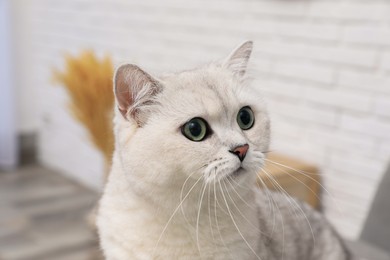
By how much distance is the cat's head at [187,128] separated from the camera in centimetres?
86

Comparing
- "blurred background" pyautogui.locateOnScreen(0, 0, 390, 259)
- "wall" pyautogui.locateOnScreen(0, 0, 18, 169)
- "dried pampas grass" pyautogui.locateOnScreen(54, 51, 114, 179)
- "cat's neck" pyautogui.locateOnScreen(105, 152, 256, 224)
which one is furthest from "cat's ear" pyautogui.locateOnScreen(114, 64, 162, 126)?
"wall" pyautogui.locateOnScreen(0, 0, 18, 169)

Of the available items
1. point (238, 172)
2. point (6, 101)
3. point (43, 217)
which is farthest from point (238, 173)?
point (6, 101)

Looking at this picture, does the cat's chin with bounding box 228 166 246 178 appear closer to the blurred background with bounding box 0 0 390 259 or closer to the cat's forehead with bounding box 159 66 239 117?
the cat's forehead with bounding box 159 66 239 117

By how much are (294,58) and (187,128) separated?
1232 millimetres

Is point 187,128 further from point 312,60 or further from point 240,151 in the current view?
point 312,60

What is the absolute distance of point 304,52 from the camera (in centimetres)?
198

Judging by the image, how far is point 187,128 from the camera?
890 millimetres

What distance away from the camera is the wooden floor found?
2.41 metres

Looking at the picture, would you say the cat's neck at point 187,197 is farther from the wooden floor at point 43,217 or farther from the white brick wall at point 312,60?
the wooden floor at point 43,217

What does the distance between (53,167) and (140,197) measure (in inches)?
110

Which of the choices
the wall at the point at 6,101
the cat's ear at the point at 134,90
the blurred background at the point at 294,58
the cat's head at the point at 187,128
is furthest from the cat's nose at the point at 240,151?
the wall at the point at 6,101

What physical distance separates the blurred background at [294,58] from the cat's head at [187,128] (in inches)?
14.7

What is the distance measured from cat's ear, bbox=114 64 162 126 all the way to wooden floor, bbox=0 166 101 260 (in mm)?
1289

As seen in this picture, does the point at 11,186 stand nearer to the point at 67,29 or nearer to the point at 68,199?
the point at 68,199
